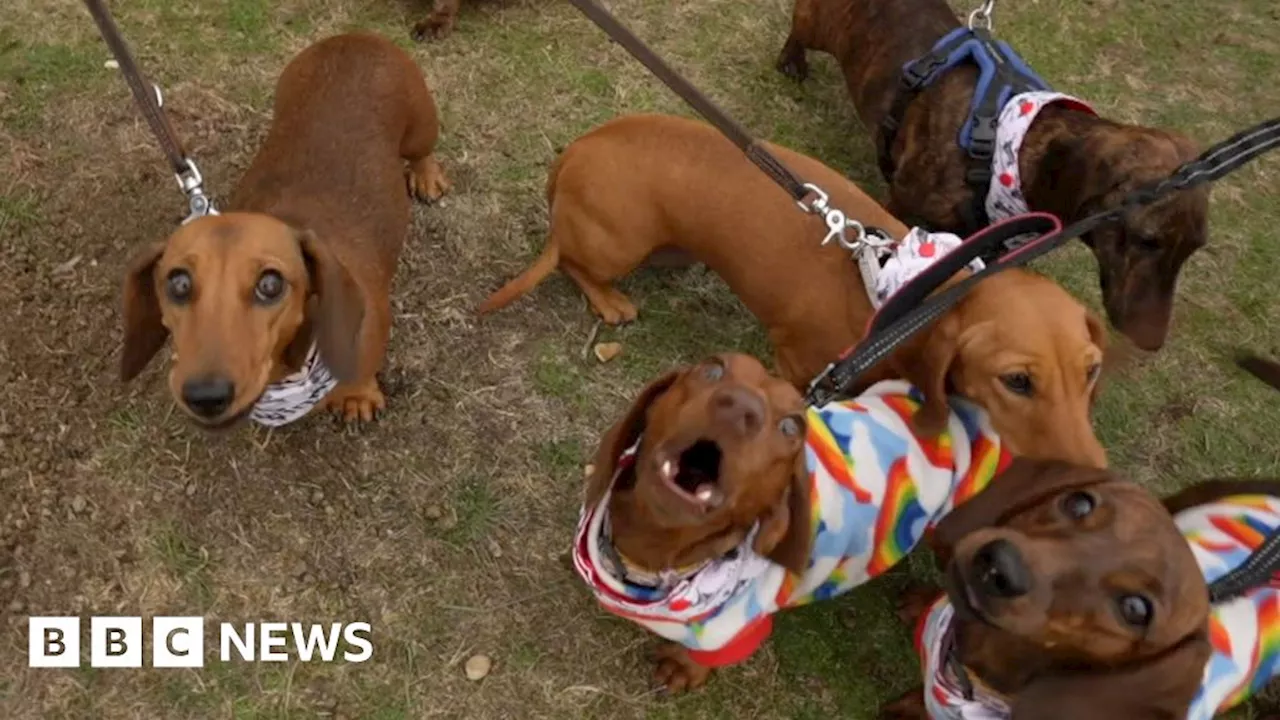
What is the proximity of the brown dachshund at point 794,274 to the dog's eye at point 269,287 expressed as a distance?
114cm

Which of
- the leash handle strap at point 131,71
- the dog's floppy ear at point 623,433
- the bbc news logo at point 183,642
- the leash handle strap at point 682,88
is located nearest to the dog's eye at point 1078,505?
the dog's floppy ear at point 623,433

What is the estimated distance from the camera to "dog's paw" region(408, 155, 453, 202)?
432cm

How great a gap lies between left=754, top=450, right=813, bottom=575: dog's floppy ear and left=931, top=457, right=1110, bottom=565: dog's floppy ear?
0.39 metres

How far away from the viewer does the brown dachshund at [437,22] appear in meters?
4.75

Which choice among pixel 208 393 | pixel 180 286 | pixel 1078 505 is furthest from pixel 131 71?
pixel 1078 505

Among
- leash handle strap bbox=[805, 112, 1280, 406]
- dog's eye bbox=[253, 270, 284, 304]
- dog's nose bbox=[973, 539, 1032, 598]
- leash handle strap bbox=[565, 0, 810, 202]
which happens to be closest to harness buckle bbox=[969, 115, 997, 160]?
leash handle strap bbox=[805, 112, 1280, 406]

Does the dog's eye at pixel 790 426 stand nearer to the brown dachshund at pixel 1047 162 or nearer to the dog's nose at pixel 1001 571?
the dog's nose at pixel 1001 571

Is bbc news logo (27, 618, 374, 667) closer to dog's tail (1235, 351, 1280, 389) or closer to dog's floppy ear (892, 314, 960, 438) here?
dog's floppy ear (892, 314, 960, 438)

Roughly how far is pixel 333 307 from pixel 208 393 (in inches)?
17.6

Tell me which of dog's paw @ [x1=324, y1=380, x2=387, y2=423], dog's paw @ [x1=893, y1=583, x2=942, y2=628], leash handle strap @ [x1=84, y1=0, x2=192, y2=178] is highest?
leash handle strap @ [x1=84, y1=0, x2=192, y2=178]

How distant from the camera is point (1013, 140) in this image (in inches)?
154

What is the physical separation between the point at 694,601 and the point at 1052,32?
4008mm

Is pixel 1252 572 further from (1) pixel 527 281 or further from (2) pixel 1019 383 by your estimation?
(1) pixel 527 281

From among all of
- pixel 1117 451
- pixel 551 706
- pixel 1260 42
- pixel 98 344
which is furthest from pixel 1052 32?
pixel 98 344
